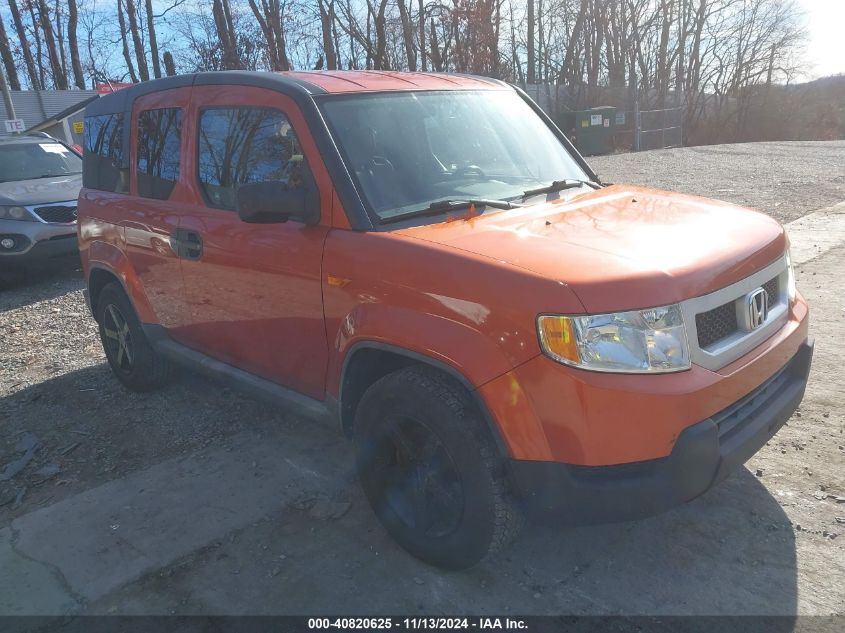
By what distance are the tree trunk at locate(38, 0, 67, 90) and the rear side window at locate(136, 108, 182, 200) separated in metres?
32.6

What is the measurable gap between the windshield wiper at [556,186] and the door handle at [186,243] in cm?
175

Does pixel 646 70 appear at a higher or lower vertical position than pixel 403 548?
higher

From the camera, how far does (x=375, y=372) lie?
3.04 metres

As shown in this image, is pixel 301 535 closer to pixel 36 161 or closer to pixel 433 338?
pixel 433 338

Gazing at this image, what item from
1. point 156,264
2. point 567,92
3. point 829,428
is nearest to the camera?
point 829,428

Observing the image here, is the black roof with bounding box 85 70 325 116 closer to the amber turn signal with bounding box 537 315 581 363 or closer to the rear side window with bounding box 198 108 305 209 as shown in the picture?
the rear side window with bounding box 198 108 305 209

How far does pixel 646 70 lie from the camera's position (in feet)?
138

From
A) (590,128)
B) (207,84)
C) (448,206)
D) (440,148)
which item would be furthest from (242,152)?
(590,128)

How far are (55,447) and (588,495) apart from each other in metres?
3.45

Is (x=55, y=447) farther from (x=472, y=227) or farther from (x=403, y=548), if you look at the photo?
(x=472, y=227)

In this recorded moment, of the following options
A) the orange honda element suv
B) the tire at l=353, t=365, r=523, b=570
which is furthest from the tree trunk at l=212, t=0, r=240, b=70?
the tire at l=353, t=365, r=523, b=570

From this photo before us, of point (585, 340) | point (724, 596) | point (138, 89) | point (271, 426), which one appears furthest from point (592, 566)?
point (138, 89)

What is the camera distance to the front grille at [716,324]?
2426mm

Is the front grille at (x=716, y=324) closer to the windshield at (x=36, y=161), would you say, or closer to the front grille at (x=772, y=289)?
the front grille at (x=772, y=289)
